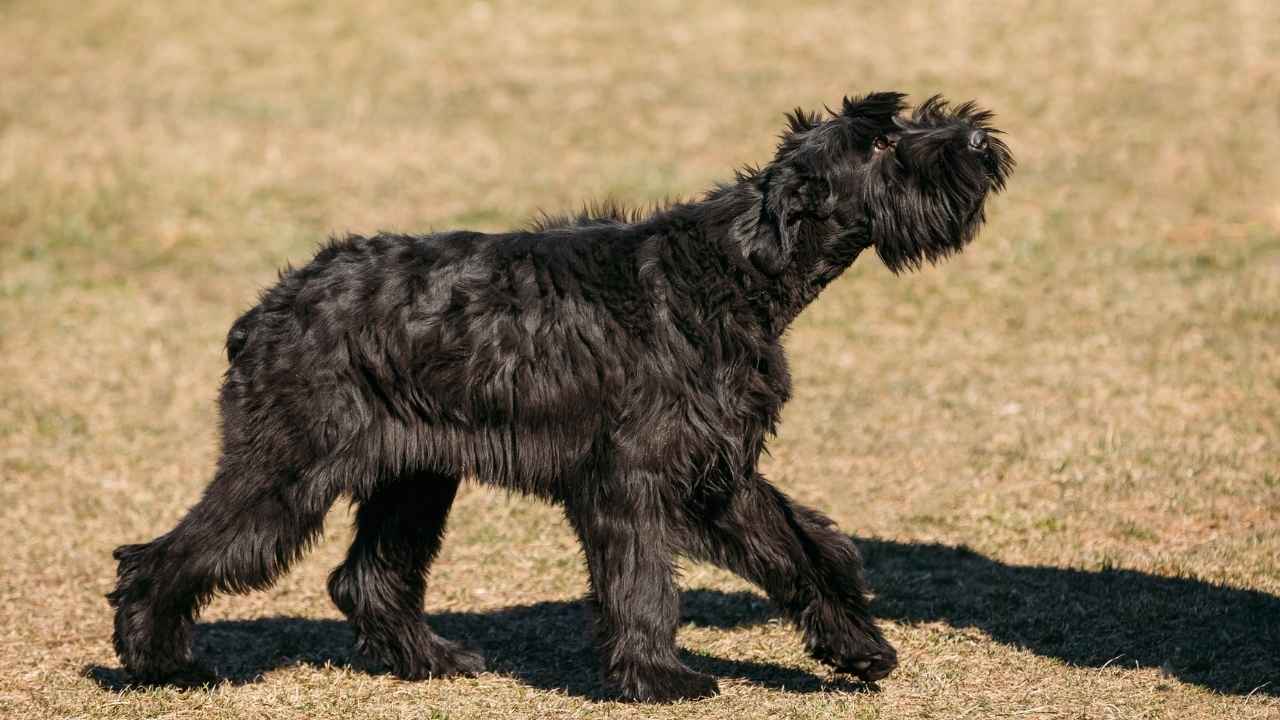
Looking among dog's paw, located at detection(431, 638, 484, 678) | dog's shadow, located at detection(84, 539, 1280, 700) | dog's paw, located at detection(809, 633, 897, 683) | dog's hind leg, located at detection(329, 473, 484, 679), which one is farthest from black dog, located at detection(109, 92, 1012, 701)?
dog's paw, located at detection(431, 638, 484, 678)

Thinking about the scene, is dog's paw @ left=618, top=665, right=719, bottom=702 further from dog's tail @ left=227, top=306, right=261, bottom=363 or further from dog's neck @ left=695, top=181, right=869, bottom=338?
dog's tail @ left=227, top=306, right=261, bottom=363

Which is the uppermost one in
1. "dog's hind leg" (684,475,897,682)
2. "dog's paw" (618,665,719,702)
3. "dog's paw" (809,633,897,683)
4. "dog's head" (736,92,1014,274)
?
"dog's head" (736,92,1014,274)

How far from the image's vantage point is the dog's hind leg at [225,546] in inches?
243

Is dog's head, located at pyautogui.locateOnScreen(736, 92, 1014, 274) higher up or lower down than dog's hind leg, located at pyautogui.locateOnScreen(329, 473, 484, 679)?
higher up

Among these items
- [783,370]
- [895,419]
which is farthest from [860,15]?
[783,370]

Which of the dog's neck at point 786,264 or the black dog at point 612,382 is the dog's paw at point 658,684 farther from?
the dog's neck at point 786,264

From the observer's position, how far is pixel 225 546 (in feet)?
20.2

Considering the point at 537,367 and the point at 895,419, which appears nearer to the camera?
the point at 537,367

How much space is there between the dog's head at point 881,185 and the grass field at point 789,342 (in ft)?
5.55

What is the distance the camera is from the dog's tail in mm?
6320

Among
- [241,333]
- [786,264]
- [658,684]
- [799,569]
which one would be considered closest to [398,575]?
[241,333]

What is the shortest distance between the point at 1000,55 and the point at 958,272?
22.9 ft

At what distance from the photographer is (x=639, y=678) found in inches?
235

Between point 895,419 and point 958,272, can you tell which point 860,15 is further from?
point 895,419
